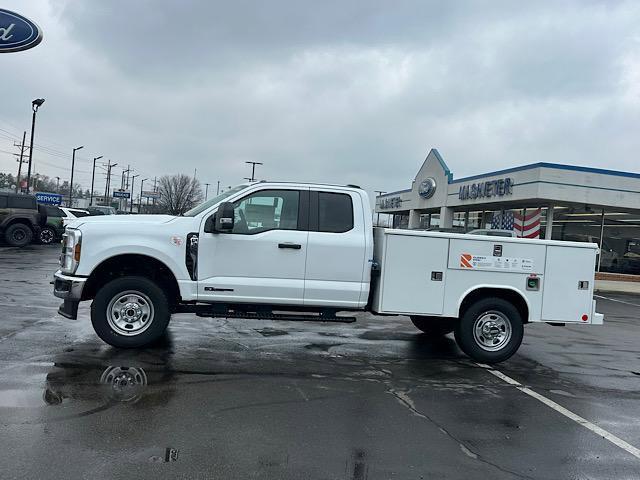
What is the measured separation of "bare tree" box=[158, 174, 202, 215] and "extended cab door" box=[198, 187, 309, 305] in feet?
287

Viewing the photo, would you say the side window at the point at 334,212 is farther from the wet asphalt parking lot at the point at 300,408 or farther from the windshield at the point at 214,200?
the wet asphalt parking lot at the point at 300,408

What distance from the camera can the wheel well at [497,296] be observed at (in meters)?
7.65

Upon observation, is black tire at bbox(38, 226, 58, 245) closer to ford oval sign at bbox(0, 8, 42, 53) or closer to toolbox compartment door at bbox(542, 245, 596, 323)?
ford oval sign at bbox(0, 8, 42, 53)

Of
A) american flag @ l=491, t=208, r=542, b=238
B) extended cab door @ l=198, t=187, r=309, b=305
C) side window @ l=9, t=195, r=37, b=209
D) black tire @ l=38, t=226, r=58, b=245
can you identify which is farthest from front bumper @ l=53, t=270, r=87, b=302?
american flag @ l=491, t=208, r=542, b=238

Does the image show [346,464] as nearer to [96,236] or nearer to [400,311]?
[400,311]

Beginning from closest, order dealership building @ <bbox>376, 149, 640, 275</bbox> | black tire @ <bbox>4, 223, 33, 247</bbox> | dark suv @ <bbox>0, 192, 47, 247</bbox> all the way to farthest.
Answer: dark suv @ <bbox>0, 192, 47, 247</bbox>, black tire @ <bbox>4, 223, 33, 247</bbox>, dealership building @ <bbox>376, 149, 640, 275</bbox>

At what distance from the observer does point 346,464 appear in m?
4.20

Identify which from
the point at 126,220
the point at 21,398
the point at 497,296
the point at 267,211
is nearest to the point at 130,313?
the point at 126,220

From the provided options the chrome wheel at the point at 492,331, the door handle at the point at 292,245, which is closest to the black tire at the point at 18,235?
the door handle at the point at 292,245

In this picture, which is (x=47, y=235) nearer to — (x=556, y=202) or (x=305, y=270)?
(x=305, y=270)

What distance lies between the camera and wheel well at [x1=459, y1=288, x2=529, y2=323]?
7.65 m

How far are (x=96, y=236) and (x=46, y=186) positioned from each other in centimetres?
13165

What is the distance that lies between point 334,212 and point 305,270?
2.87ft

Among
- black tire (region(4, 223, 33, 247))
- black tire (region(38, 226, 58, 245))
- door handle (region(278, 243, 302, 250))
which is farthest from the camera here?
black tire (region(38, 226, 58, 245))
